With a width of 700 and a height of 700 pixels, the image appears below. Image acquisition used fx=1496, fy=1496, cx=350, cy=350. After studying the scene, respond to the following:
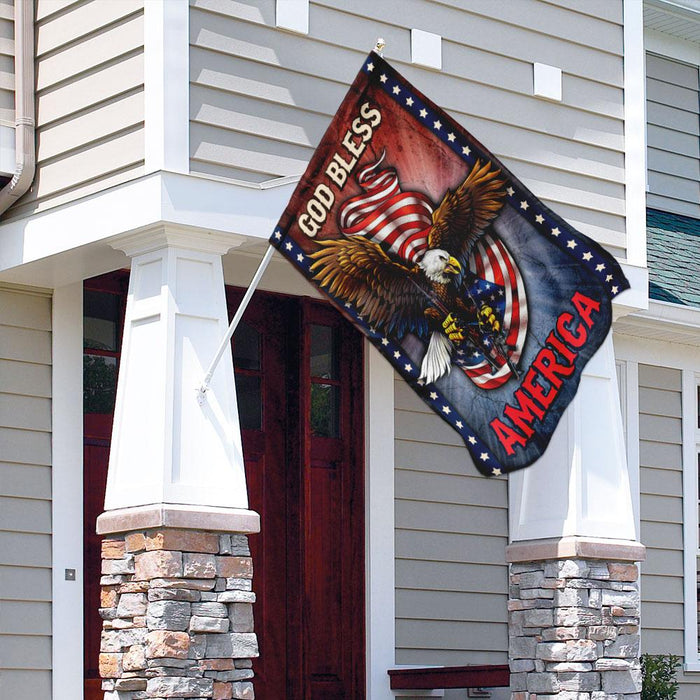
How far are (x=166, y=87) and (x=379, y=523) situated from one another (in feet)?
12.3

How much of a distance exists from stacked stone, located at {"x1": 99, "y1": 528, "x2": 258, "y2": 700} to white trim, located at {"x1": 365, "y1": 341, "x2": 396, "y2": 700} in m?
2.44

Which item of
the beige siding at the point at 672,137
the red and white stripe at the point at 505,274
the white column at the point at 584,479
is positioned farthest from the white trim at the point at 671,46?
the red and white stripe at the point at 505,274

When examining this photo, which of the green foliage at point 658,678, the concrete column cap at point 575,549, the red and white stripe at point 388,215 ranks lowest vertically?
the green foliage at point 658,678

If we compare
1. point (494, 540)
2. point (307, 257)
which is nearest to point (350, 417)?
point (494, 540)

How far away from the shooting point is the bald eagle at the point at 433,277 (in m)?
7.80

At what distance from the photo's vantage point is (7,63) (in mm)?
8961

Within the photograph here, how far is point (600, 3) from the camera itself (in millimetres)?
10430

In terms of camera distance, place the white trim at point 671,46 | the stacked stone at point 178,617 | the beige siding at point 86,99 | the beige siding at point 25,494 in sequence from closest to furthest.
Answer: the stacked stone at point 178,617 → the beige siding at point 86,99 → the beige siding at point 25,494 → the white trim at point 671,46

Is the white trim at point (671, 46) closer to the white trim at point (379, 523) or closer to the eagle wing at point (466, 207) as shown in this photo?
the white trim at point (379, 523)

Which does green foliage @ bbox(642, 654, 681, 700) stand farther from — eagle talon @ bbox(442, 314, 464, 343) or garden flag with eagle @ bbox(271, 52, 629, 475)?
eagle talon @ bbox(442, 314, 464, 343)

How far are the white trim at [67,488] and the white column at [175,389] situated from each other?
3.61ft

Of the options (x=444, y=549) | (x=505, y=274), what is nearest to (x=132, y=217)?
(x=505, y=274)

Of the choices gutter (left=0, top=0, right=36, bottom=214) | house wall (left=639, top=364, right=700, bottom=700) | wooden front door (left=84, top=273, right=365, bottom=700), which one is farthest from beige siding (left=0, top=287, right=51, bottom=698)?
house wall (left=639, top=364, right=700, bottom=700)

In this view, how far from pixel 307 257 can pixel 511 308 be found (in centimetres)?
123
